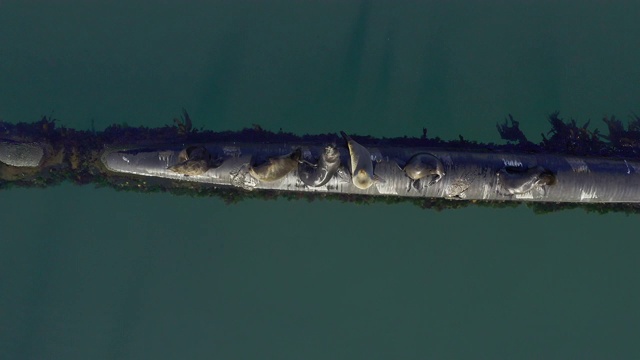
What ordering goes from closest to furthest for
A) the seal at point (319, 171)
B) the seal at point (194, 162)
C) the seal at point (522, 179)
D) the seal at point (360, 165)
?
1. the seal at point (360, 165)
2. the seal at point (319, 171)
3. the seal at point (194, 162)
4. the seal at point (522, 179)

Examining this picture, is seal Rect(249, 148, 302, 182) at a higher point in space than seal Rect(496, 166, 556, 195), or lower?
lower

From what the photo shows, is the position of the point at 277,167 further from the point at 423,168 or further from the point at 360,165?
the point at 423,168

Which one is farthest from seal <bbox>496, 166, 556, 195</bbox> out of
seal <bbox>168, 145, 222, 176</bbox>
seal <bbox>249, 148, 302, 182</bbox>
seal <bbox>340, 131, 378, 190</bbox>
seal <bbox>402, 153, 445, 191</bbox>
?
seal <bbox>168, 145, 222, 176</bbox>

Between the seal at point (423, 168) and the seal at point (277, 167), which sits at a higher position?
the seal at point (423, 168)

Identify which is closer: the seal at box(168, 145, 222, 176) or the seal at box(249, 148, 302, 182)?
the seal at box(249, 148, 302, 182)

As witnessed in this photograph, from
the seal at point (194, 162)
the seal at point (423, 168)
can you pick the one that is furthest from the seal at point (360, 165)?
the seal at point (194, 162)

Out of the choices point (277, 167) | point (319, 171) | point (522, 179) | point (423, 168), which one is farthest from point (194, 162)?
point (522, 179)

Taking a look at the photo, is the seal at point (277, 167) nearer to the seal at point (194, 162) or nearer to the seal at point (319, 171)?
the seal at point (319, 171)

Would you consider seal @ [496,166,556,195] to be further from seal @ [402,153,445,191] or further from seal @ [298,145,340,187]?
seal @ [298,145,340,187]
